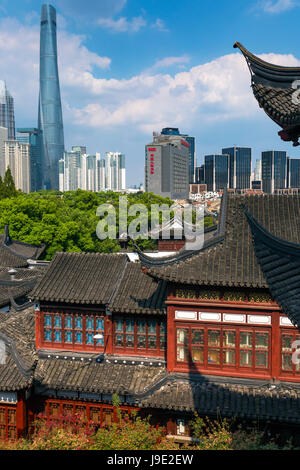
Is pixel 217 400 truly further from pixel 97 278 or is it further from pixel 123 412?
pixel 97 278

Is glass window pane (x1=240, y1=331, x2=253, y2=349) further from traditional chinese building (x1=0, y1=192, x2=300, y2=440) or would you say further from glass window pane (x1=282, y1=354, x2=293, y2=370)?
glass window pane (x1=282, y1=354, x2=293, y2=370)

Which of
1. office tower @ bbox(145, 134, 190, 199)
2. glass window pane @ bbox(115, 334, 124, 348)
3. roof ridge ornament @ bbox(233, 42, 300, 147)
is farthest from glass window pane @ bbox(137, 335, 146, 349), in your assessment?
office tower @ bbox(145, 134, 190, 199)

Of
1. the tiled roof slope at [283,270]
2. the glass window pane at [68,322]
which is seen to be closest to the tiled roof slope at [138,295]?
the glass window pane at [68,322]

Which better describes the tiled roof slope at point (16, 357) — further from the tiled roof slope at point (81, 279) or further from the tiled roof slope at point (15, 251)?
the tiled roof slope at point (15, 251)

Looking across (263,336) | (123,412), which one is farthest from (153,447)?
(263,336)
